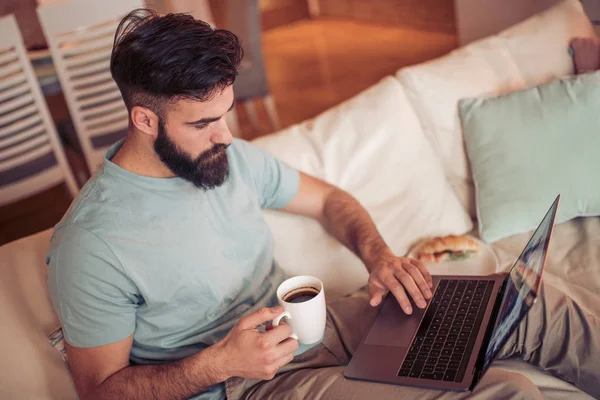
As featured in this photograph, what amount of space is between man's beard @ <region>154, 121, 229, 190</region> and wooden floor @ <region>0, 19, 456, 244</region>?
230 cm

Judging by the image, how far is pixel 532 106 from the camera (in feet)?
5.95

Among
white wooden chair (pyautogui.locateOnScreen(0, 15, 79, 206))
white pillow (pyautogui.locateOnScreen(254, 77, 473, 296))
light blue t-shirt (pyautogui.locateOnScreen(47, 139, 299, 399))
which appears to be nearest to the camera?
light blue t-shirt (pyautogui.locateOnScreen(47, 139, 299, 399))

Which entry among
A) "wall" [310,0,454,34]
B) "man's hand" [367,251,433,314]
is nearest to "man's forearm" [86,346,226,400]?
"man's hand" [367,251,433,314]

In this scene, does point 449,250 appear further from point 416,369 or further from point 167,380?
point 167,380

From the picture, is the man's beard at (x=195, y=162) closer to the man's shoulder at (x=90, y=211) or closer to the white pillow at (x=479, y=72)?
the man's shoulder at (x=90, y=211)

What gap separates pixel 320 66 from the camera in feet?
17.2

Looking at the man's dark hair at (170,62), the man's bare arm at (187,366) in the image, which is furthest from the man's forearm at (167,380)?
the man's dark hair at (170,62)

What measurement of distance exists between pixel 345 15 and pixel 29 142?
14.1ft

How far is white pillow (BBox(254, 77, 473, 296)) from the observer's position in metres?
1.71

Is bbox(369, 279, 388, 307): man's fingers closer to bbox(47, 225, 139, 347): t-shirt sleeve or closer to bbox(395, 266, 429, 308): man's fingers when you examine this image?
bbox(395, 266, 429, 308): man's fingers

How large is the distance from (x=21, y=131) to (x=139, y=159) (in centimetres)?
192

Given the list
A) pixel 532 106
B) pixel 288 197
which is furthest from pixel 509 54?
pixel 288 197

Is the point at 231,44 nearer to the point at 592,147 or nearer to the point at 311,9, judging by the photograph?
the point at 592,147

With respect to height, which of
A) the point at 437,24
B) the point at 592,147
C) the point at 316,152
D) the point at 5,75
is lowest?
the point at 437,24
